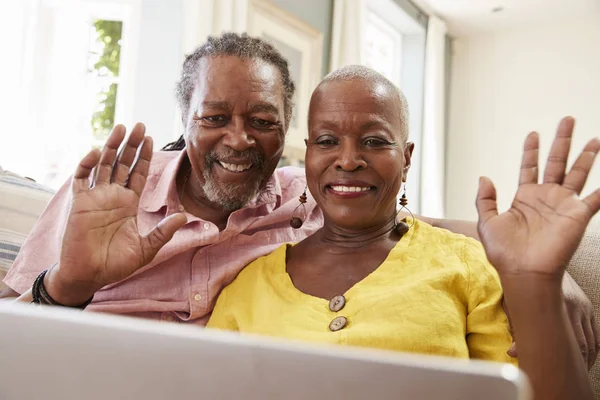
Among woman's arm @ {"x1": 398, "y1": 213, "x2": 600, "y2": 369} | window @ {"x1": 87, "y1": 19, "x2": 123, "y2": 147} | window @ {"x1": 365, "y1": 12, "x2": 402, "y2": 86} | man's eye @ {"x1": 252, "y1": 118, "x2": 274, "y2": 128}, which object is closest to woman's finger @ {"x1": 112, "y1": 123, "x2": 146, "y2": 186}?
man's eye @ {"x1": 252, "y1": 118, "x2": 274, "y2": 128}

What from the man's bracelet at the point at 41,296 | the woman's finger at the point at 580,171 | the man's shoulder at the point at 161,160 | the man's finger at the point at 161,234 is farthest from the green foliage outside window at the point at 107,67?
the woman's finger at the point at 580,171

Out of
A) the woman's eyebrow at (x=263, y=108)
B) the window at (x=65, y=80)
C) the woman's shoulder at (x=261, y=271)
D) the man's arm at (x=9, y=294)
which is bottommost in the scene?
the man's arm at (x=9, y=294)

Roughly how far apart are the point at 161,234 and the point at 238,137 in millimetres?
345

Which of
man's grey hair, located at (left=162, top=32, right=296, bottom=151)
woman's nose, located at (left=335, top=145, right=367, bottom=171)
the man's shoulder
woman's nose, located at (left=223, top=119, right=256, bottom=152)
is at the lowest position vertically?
woman's nose, located at (left=335, top=145, right=367, bottom=171)

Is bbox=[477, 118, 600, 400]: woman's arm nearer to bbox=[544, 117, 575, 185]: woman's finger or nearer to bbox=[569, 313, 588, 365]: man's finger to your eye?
bbox=[544, 117, 575, 185]: woman's finger

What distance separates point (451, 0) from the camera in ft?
16.9

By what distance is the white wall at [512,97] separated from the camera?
5.32 m

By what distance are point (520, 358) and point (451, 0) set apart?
487 cm

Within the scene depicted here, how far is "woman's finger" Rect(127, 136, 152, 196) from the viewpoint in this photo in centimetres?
118

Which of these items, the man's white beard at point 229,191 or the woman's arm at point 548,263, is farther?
the man's white beard at point 229,191

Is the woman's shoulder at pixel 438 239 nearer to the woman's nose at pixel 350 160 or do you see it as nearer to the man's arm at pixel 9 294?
the woman's nose at pixel 350 160

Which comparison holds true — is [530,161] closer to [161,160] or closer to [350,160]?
[350,160]

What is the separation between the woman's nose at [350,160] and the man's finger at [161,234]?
315 millimetres

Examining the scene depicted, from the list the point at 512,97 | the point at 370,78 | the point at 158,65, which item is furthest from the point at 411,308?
the point at 512,97
